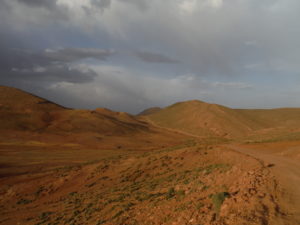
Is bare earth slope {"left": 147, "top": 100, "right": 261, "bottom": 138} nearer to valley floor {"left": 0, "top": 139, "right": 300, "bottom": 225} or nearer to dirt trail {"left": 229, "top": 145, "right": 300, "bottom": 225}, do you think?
valley floor {"left": 0, "top": 139, "right": 300, "bottom": 225}

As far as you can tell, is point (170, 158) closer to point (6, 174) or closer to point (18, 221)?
point (18, 221)

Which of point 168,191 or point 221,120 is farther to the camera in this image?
point 221,120

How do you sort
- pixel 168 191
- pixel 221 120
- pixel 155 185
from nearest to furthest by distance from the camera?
1. pixel 168 191
2. pixel 155 185
3. pixel 221 120

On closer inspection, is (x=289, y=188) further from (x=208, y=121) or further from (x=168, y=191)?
(x=208, y=121)

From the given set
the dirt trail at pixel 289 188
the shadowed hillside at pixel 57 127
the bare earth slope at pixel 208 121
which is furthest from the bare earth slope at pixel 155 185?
the bare earth slope at pixel 208 121

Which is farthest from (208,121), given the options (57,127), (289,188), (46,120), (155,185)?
(289,188)

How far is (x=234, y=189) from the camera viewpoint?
8445mm

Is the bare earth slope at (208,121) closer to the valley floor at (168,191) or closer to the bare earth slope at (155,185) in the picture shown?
the bare earth slope at (155,185)

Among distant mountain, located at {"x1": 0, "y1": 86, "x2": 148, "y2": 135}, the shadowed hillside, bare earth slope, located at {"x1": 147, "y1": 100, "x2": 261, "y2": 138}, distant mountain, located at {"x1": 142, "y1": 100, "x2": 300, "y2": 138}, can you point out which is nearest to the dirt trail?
the shadowed hillside

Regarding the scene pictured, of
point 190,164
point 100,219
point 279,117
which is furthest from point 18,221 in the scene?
point 279,117

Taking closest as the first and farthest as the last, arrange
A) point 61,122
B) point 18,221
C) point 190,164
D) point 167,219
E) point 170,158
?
point 167,219 → point 18,221 → point 190,164 → point 170,158 → point 61,122

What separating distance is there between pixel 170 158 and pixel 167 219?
12.5 meters

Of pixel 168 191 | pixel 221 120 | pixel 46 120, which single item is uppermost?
pixel 221 120

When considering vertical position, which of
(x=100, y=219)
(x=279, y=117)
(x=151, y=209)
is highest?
(x=279, y=117)
